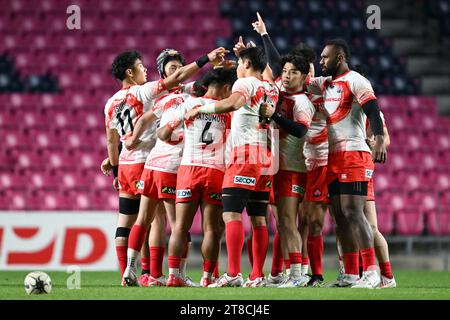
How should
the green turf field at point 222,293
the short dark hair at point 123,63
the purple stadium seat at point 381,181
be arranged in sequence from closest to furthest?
the green turf field at point 222,293 < the short dark hair at point 123,63 < the purple stadium seat at point 381,181

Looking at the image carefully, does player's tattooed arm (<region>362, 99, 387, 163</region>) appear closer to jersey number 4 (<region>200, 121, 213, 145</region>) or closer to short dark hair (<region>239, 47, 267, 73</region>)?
short dark hair (<region>239, 47, 267, 73</region>)

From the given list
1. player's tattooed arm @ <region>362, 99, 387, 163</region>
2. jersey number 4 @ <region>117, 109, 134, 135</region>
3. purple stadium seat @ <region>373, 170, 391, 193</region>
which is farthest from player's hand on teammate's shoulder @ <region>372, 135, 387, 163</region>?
purple stadium seat @ <region>373, 170, 391, 193</region>

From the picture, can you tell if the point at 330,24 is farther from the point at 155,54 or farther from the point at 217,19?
the point at 155,54

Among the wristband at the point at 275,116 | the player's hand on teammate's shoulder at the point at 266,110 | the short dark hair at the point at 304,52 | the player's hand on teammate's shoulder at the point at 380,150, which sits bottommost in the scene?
the player's hand on teammate's shoulder at the point at 380,150

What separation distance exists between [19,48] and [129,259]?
1066 cm

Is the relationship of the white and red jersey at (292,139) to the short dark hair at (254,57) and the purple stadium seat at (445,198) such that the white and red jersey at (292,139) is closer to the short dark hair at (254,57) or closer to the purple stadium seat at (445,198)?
the short dark hair at (254,57)

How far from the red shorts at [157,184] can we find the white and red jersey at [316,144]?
1235mm

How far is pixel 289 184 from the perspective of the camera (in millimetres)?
8680

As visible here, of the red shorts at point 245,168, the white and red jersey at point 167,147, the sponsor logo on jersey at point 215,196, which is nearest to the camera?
the red shorts at point 245,168

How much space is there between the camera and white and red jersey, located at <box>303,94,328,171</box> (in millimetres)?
8961

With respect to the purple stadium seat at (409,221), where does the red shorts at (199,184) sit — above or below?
above

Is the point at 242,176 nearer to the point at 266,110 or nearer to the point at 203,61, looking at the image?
the point at 266,110

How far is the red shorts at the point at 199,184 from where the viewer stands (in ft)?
27.8

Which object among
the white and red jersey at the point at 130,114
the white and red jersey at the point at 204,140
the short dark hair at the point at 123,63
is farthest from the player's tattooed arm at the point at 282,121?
the short dark hair at the point at 123,63
